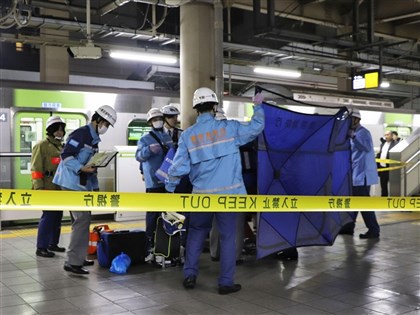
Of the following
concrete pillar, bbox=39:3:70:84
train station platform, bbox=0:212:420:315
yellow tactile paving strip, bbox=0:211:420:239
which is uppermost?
concrete pillar, bbox=39:3:70:84

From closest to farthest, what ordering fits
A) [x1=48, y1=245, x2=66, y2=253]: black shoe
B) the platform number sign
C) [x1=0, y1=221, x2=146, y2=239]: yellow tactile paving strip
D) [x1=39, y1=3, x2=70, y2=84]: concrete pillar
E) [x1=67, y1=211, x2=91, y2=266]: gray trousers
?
[x1=67, y1=211, x2=91, y2=266]: gray trousers → [x1=48, y1=245, x2=66, y2=253]: black shoe → [x1=0, y1=221, x2=146, y2=239]: yellow tactile paving strip → the platform number sign → [x1=39, y1=3, x2=70, y2=84]: concrete pillar

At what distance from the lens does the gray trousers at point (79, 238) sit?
17.7 ft

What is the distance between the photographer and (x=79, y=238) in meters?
5.42

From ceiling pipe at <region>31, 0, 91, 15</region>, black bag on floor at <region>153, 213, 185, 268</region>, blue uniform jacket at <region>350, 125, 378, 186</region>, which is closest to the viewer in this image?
black bag on floor at <region>153, 213, 185, 268</region>

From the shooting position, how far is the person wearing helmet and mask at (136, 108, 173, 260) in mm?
5945

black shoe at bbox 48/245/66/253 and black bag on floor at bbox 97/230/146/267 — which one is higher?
black bag on floor at bbox 97/230/146/267

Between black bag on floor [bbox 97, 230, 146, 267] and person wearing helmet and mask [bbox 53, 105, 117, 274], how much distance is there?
0.30 meters

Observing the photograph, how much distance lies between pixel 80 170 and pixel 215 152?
1.56 m

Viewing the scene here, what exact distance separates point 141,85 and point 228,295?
46.2 ft

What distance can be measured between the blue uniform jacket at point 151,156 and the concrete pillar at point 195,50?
1.92m

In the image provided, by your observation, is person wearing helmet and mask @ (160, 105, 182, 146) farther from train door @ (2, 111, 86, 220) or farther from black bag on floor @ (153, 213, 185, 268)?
train door @ (2, 111, 86, 220)

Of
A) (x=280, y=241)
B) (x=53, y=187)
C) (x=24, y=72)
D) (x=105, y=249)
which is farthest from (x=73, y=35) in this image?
(x=280, y=241)

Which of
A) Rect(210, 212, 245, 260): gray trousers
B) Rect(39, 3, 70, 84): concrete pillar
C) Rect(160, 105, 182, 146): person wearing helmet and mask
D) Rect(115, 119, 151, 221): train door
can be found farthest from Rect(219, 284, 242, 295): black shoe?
Rect(39, 3, 70, 84): concrete pillar

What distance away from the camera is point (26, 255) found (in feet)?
21.4
